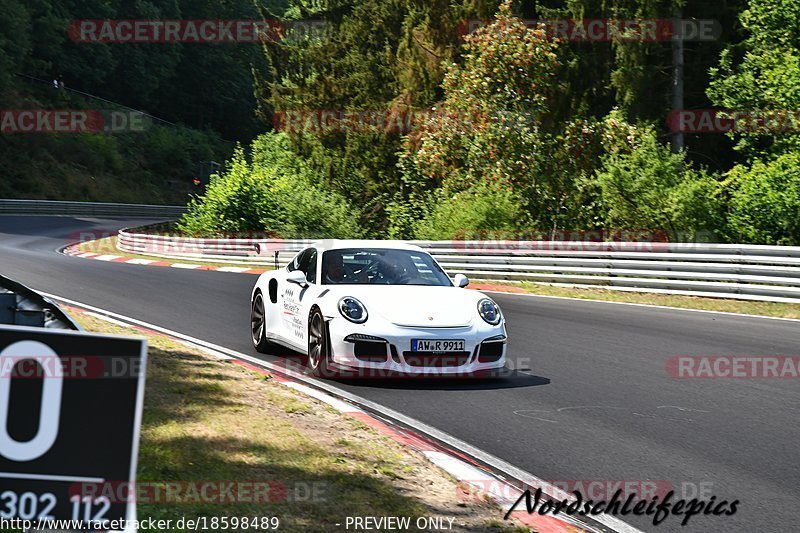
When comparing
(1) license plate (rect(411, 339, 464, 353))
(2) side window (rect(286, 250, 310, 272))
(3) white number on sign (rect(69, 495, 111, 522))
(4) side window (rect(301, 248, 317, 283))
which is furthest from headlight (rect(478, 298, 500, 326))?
(3) white number on sign (rect(69, 495, 111, 522))

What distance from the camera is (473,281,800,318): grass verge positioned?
55.5ft

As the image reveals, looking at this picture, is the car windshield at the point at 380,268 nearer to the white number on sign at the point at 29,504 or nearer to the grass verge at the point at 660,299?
the white number on sign at the point at 29,504

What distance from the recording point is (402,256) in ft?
36.5

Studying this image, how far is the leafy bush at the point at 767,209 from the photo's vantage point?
2522 cm

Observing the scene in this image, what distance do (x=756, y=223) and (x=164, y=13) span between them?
246ft

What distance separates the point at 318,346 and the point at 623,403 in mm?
3006

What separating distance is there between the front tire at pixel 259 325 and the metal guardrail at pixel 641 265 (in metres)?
2.34

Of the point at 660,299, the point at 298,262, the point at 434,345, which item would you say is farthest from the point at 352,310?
the point at 660,299

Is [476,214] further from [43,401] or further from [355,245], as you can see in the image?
[43,401]

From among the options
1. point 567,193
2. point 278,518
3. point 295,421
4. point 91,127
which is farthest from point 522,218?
point 91,127

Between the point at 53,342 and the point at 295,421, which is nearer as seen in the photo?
the point at 53,342

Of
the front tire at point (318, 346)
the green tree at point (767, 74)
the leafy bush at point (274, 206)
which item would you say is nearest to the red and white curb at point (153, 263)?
the leafy bush at point (274, 206)

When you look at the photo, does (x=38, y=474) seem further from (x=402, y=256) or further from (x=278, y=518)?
(x=402, y=256)

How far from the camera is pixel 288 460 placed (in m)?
6.24
